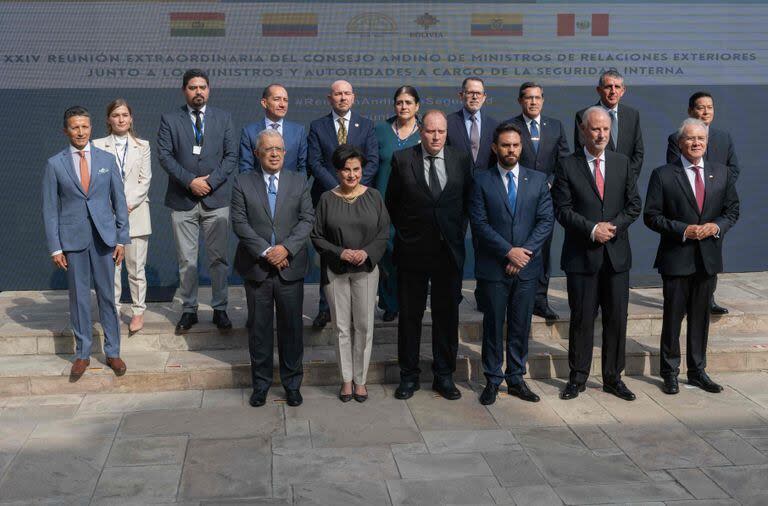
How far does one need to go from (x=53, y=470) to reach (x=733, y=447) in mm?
3335

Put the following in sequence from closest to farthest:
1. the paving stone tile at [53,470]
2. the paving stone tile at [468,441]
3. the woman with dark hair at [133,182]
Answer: the paving stone tile at [53,470] < the paving stone tile at [468,441] < the woman with dark hair at [133,182]

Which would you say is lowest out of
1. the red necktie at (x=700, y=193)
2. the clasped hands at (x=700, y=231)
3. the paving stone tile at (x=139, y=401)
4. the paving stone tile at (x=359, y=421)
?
the paving stone tile at (x=359, y=421)

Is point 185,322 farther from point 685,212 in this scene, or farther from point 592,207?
point 685,212

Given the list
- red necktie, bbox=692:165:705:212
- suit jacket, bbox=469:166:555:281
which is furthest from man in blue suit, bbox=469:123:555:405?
red necktie, bbox=692:165:705:212

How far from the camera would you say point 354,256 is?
5402mm

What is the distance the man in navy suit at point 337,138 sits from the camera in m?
5.98

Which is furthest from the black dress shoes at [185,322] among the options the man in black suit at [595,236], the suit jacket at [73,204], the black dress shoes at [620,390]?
the black dress shoes at [620,390]

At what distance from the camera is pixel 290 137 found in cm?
606

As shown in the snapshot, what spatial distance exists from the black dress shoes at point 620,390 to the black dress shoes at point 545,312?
0.82m

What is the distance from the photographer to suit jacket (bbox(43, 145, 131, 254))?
5598 millimetres

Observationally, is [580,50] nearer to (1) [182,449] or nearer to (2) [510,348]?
(2) [510,348]

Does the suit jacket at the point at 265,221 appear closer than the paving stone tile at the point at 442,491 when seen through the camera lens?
No

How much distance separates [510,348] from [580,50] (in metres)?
3.10

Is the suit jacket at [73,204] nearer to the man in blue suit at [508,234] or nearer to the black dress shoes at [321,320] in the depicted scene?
the black dress shoes at [321,320]
